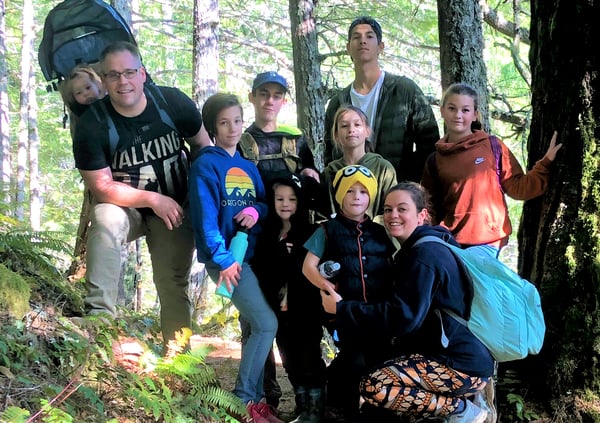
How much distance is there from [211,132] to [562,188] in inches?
104

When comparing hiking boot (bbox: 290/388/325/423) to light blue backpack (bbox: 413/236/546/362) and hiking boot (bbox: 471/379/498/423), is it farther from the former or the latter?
light blue backpack (bbox: 413/236/546/362)

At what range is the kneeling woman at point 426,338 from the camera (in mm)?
3283

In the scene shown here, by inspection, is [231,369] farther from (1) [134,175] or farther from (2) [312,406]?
(1) [134,175]

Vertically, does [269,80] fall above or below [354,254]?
above

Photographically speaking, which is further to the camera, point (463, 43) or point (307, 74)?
point (307, 74)

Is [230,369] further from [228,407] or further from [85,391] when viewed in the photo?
[85,391]

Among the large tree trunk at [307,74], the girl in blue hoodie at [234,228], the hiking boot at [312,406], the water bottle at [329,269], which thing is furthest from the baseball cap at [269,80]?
the large tree trunk at [307,74]

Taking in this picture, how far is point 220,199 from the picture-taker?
12.9ft

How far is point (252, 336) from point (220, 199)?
1036 millimetres

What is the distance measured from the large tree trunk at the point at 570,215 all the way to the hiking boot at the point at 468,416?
2.06ft

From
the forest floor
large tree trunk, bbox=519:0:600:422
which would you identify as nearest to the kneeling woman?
large tree trunk, bbox=519:0:600:422

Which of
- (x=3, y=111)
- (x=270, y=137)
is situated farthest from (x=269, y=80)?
(x=3, y=111)

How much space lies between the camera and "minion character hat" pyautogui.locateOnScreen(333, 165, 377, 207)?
372 centimetres

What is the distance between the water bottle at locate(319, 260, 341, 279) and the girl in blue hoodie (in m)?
0.56
